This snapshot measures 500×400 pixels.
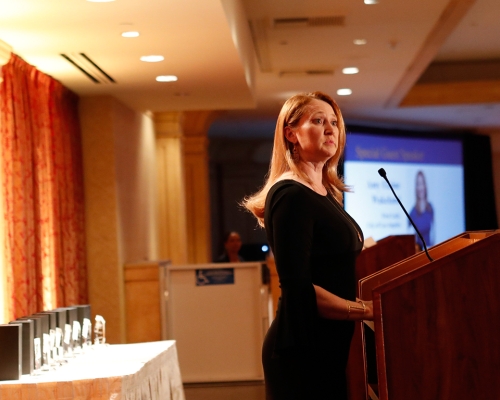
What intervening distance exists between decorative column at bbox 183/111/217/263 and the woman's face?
953cm

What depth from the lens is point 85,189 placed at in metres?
7.60

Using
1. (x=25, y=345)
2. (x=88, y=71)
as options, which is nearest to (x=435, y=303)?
(x=25, y=345)

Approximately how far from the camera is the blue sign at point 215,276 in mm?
7711

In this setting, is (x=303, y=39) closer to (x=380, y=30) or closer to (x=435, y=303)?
(x=380, y=30)

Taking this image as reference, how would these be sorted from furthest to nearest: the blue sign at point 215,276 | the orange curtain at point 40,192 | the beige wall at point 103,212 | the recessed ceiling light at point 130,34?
the blue sign at point 215,276, the beige wall at point 103,212, the orange curtain at point 40,192, the recessed ceiling light at point 130,34

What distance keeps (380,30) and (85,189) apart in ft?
10.5

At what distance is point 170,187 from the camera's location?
34.7 ft

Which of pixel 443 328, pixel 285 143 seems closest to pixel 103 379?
pixel 285 143

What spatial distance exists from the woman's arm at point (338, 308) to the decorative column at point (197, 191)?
32.0ft

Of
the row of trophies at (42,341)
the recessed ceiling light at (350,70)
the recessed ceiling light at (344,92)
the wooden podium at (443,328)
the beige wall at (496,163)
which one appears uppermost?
the recessed ceiling light at (344,92)

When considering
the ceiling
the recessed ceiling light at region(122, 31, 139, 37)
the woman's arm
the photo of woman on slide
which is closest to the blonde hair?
the woman's arm

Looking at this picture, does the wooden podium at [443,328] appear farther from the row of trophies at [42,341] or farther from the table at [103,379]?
the row of trophies at [42,341]

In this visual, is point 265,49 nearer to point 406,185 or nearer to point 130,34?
point 130,34

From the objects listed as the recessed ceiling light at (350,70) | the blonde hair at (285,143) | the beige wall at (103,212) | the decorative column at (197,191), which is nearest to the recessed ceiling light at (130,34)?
the beige wall at (103,212)
